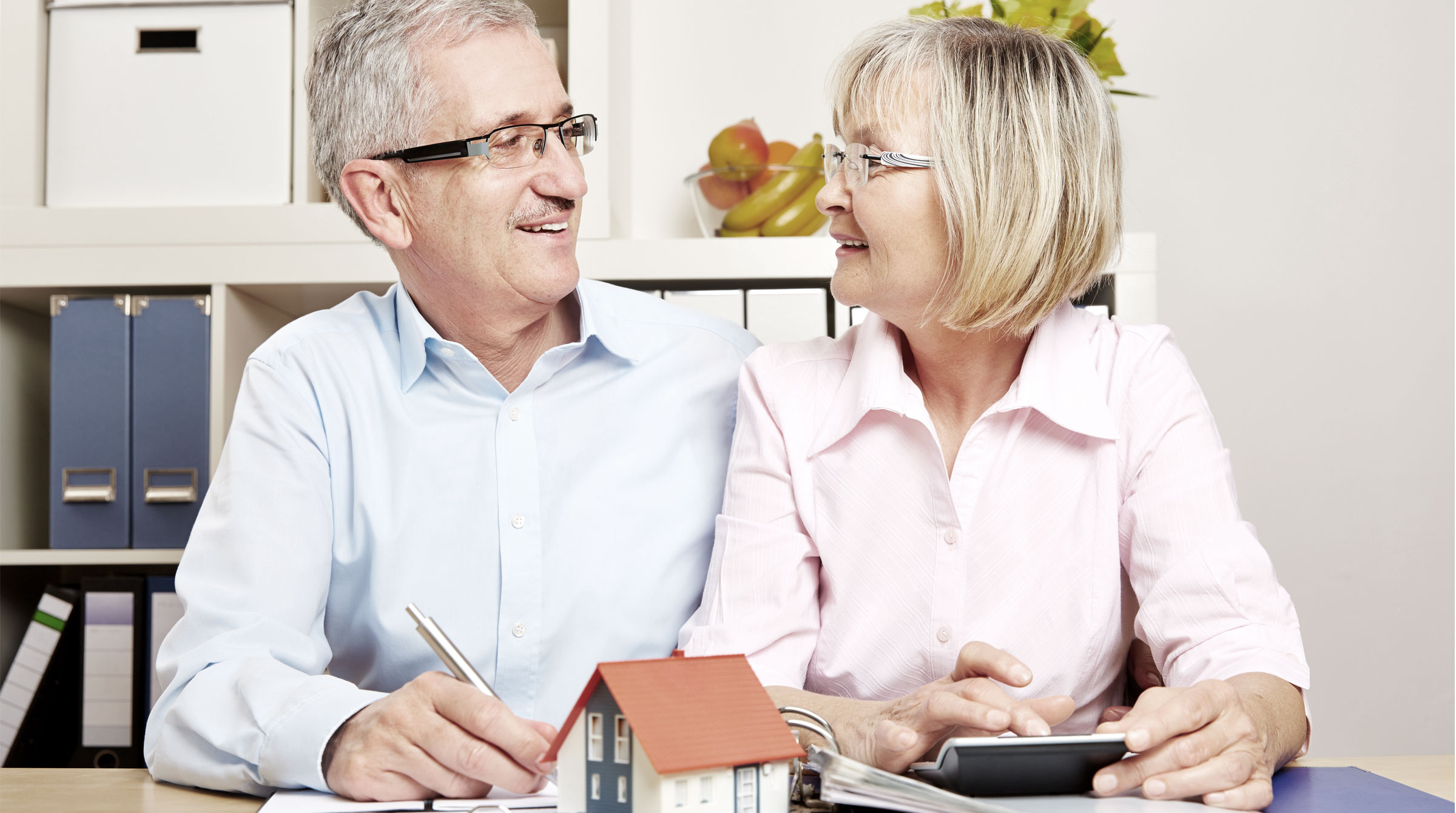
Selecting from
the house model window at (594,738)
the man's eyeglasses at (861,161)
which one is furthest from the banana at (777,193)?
the house model window at (594,738)

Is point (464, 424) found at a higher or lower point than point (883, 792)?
higher

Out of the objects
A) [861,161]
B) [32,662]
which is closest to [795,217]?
[861,161]

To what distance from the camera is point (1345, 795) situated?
28.8 inches

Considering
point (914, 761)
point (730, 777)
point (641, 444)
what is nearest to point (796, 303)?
point (641, 444)

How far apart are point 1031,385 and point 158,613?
1.36 metres

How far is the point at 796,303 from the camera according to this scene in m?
1.61

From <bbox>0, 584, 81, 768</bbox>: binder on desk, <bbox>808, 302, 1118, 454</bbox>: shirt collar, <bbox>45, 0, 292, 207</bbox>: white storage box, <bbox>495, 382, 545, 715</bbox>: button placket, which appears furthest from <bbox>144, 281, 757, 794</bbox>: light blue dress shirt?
<bbox>0, 584, 81, 768</bbox>: binder on desk

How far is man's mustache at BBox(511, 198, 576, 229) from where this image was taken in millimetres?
1210

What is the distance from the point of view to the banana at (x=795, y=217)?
165 centimetres

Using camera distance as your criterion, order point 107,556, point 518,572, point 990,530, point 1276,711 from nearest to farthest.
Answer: point 1276,711, point 990,530, point 518,572, point 107,556

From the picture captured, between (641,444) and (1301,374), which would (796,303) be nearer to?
(641,444)

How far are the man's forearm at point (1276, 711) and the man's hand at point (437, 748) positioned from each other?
0.51m

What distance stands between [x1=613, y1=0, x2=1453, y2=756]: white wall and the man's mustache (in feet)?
2.48

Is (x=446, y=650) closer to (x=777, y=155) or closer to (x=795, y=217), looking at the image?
(x=795, y=217)
